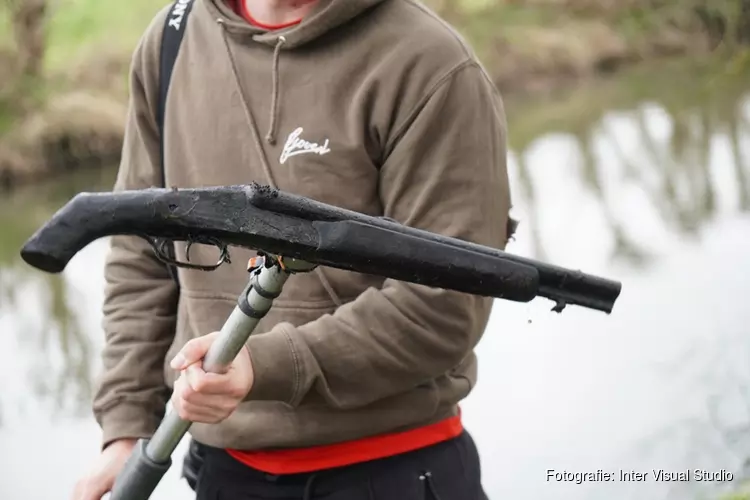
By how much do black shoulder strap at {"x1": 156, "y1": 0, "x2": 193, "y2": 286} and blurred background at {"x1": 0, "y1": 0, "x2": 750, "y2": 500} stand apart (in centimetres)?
68

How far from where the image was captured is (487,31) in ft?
46.8

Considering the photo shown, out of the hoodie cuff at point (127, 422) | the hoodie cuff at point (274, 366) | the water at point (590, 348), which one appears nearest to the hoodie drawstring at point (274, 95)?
the hoodie cuff at point (274, 366)

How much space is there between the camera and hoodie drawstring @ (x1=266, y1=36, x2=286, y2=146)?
4.81 feet

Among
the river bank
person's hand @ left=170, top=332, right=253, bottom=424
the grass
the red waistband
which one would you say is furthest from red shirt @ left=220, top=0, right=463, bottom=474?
the grass

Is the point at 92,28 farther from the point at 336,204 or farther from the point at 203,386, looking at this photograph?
the point at 203,386

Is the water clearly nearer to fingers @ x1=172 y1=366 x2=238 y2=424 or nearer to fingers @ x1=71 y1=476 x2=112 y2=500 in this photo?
fingers @ x1=71 y1=476 x2=112 y2=500

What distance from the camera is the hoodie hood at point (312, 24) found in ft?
4.66

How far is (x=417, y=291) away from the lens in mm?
1378

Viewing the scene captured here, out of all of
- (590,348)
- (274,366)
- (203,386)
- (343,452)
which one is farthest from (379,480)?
(590,348)

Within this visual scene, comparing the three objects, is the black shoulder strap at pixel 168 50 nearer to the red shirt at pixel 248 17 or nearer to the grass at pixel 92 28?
the red shirt at pixel 248 17

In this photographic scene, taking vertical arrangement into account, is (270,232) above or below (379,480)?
above

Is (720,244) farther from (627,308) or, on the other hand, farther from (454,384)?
(454,384)

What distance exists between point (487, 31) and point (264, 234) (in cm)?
1372

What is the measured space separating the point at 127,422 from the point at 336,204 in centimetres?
56
